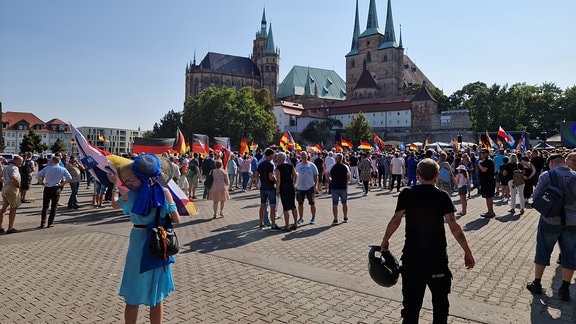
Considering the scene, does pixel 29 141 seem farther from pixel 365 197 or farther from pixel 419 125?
pixel 419 125

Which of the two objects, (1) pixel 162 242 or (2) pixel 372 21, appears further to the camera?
(2) pixel 372 21

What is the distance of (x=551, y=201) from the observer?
5.41 meters

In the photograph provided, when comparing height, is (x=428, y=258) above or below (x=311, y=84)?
below

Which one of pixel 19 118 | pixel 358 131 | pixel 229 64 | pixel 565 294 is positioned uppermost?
pixel 229 64

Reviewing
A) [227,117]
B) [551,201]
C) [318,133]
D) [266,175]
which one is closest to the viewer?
[551,201]

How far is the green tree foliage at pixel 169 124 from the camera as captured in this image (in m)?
78.8

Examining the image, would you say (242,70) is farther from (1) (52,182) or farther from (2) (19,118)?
(1) (52,182)

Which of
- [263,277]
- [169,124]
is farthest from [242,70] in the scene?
[263,277]

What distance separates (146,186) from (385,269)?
2421 millimetres

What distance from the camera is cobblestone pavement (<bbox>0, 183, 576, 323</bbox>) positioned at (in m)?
4.85

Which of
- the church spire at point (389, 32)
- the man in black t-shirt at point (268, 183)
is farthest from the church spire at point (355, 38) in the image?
the man in black t-shirt at point (268, 183)

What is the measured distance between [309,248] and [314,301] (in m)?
2.96

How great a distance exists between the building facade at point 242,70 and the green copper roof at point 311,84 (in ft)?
12.3

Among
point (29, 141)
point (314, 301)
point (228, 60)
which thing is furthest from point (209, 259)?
point (228, 60)
